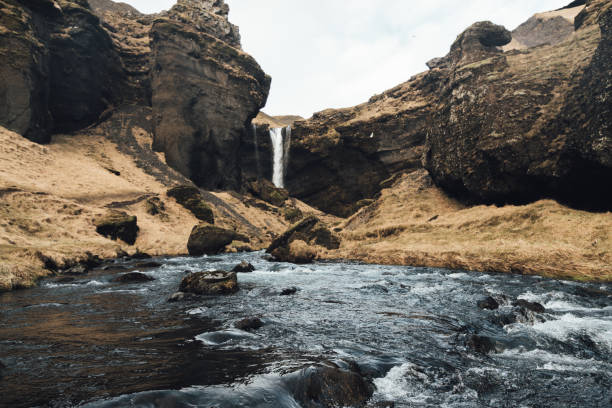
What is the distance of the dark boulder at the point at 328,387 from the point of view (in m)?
4.42

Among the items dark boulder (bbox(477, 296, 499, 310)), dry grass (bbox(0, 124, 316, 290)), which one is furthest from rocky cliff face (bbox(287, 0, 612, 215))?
dry grass (bbox(0, 124, 316, 290))

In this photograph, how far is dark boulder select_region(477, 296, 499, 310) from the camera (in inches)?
407

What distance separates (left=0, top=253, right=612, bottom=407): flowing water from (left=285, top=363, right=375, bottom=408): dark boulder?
183 mm

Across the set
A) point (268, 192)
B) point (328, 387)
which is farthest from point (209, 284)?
point (268, 192)

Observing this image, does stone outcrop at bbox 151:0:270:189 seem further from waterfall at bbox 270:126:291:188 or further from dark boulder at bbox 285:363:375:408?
dark boulder at bbox 285:363:375:408

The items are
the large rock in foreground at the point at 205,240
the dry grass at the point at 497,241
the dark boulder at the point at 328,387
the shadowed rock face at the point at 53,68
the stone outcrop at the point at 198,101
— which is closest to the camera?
the dark boulder at the point at 328,387

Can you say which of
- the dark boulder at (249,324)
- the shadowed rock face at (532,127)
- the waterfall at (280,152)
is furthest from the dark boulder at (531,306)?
the waterfall at (280,152)

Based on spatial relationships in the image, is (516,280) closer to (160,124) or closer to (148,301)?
(148,301)

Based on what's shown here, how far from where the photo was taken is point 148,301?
11430mm

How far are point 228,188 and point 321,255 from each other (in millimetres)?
45819

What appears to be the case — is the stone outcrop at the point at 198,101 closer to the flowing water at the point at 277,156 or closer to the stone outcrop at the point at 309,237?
the flowing water at the point at 277,156

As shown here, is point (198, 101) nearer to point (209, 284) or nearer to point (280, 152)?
point (280, 152)

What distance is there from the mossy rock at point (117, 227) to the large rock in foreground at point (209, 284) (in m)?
22.2

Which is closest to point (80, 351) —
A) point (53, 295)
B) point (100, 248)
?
point (53, 295)
